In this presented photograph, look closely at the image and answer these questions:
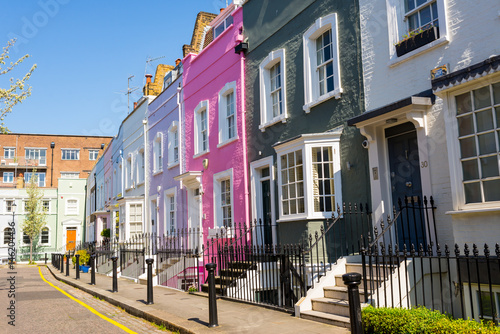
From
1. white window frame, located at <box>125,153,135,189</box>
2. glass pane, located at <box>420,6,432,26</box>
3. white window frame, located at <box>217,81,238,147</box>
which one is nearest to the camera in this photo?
glass pane, located at <box>420,6,432,26</box>

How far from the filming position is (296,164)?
1134cm

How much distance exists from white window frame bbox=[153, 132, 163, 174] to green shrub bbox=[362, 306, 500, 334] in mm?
17231

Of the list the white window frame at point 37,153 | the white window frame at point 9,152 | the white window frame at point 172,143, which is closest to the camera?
the white window frame at point 172,143

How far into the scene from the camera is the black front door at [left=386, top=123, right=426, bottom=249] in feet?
29.1

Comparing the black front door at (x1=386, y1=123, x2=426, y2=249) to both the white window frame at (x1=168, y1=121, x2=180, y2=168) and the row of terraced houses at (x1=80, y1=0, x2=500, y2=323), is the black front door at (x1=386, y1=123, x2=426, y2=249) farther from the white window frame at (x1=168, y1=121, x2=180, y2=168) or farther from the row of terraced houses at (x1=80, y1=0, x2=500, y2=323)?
the white window frame at (x1=168, y1=121, x2=180, y2=168)

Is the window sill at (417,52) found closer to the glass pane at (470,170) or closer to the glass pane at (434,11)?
the glass pane at (434,11)

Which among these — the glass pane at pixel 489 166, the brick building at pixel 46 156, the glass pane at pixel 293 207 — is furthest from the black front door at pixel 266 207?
the brick building at pixel 46 156

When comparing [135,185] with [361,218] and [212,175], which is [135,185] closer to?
[212,175]

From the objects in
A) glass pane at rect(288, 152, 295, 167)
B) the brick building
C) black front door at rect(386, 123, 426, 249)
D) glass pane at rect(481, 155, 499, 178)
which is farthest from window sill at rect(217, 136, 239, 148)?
the brick building

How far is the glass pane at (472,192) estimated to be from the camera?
7155mm

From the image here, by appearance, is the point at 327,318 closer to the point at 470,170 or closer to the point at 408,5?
the point at 470,170

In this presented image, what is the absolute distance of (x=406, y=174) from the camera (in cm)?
917

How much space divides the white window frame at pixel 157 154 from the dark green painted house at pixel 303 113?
8861mm

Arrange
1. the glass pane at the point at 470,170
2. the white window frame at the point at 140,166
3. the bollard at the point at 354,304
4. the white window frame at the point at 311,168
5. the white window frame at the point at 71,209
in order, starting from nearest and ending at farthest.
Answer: the bollard at the point at 354,304, the glass pane at the point at 470,170, the white window frame at the point at 311,168, the white window frame at the point at 140,166, the white window frame at the point at 71,209
